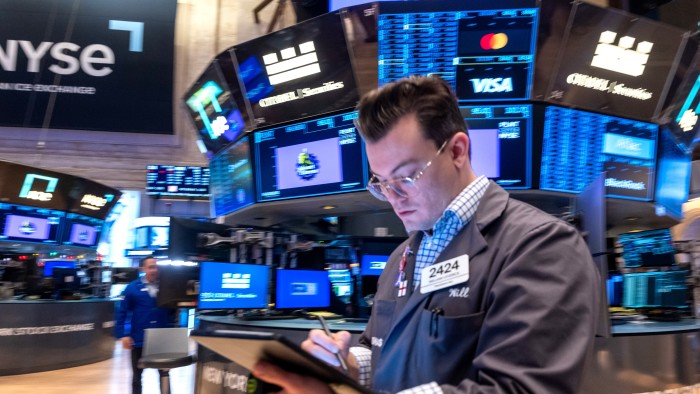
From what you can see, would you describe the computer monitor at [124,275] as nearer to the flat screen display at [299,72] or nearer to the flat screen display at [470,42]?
the flat screen display at [299,72]

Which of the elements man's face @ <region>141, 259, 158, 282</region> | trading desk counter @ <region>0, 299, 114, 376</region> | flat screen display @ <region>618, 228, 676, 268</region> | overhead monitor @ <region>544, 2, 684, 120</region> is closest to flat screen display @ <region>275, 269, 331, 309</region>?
man's face @ <region>141, 259, 158, 282</region>

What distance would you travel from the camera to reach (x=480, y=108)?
16.1ft

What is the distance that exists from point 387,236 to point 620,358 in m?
3.25

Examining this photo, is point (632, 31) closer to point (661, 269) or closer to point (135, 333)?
point (661, 269)

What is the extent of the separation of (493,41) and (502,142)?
34.9 inches

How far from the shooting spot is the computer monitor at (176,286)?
15.1 ft

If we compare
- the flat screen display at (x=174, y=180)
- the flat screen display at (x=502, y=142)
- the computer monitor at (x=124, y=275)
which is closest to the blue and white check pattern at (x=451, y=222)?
the flat screen display at (x=502, y=142)

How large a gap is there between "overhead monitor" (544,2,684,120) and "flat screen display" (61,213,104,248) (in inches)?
405

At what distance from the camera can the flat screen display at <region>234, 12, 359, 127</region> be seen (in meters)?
5.22

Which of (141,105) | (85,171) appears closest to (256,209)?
(141,105)

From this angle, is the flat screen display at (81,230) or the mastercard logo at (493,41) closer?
the mastercard logo at (493,41)

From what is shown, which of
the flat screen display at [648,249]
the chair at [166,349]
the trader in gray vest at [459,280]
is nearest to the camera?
the trader in gray vest at [459,280]

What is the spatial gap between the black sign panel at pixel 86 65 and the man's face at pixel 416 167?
12339mm

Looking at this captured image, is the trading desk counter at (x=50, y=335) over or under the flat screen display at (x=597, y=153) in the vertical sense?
under
